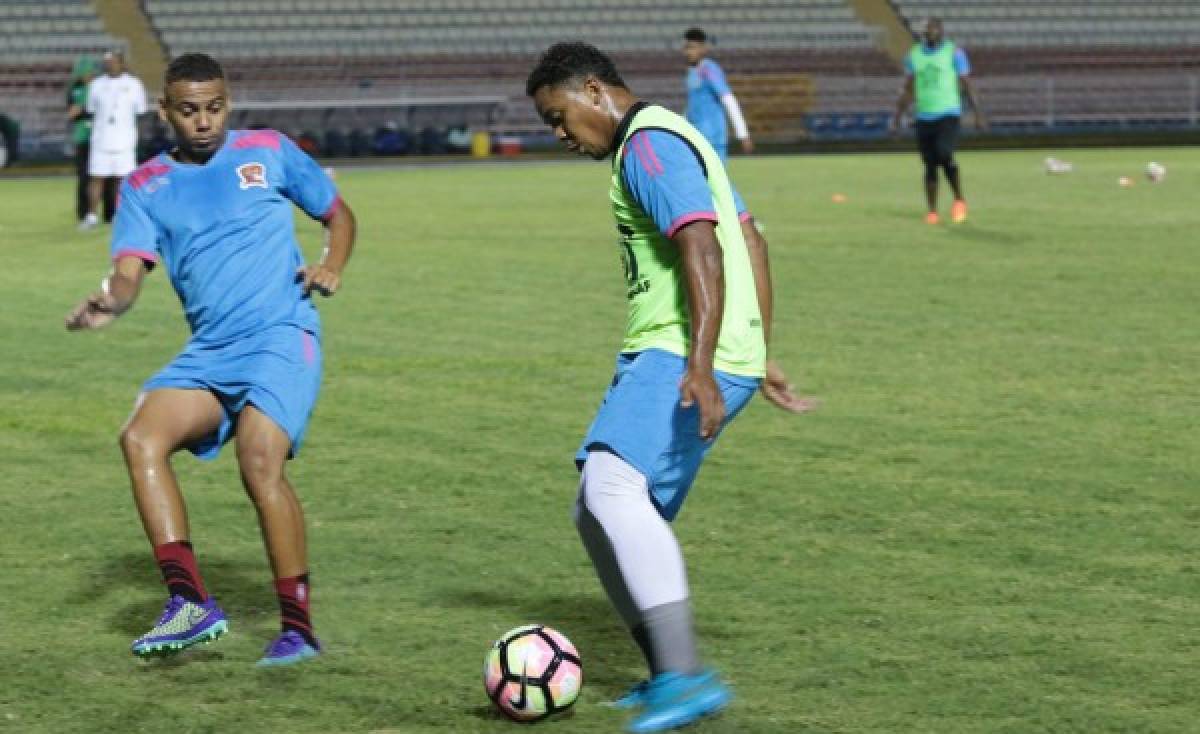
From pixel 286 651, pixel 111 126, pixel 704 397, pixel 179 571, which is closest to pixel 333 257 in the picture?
pixel 179 571

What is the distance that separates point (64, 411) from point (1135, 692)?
21.5 feet

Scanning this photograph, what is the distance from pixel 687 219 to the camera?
16.1ft

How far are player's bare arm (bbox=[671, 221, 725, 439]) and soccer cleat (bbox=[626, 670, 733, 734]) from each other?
0.60 meters

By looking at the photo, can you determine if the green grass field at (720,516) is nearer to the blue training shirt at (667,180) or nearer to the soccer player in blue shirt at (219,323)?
the soccer player in blue shirt at (219,323)

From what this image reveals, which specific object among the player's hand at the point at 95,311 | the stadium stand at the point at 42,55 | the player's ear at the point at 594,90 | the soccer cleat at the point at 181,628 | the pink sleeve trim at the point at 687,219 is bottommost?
the stadium stand at the point at 42,55

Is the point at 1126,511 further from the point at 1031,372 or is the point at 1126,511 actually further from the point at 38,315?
the point at 38,315

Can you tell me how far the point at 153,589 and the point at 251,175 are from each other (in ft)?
5.27

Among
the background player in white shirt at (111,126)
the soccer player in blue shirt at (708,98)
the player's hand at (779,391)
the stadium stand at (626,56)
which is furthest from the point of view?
the stadium stand at (626,56)

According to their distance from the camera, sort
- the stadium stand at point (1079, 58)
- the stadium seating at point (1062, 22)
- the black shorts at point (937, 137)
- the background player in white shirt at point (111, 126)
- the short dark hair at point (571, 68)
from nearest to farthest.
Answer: the short dark hair at point (571, 68)
the black shorts at point (937, 137)
the background player in white shirt at point (111, 126)
the stadium stand at point (1079, 58)
the stadium seating at point (1062, 22)

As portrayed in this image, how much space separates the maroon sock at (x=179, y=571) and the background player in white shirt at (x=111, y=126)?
703 inches

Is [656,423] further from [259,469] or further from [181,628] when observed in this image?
[181,628]

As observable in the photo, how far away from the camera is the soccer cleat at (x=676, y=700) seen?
4934mm

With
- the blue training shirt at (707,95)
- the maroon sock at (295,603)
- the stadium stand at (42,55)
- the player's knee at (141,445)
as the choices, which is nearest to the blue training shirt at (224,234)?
the player's knee at (141,445)

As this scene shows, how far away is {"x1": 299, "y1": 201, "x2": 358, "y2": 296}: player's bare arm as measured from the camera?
5836 mm
